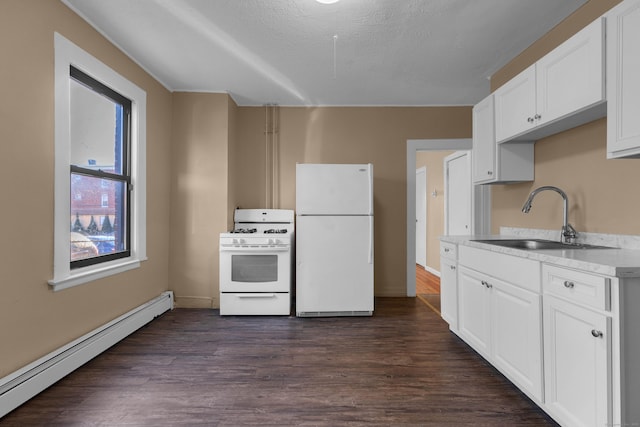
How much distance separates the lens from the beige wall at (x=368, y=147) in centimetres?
420

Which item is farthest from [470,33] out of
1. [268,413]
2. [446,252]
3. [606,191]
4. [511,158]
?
[268,413]

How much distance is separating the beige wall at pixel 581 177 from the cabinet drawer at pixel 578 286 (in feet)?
2.19

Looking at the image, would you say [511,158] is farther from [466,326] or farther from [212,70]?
[212,70]

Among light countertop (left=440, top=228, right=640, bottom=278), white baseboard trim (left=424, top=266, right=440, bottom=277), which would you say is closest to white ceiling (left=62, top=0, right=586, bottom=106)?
light countertop (left=440, top=228, right=640, bottom=278)

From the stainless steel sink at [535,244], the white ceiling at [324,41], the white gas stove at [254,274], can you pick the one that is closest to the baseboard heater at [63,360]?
the white gas stove at [254,274]

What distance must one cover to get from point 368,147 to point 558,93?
237 cm

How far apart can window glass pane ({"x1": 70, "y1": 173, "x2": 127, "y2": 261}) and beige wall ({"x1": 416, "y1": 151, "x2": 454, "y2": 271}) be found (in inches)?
181

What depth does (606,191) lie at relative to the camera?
2.02 meters

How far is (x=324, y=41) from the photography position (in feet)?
8.68

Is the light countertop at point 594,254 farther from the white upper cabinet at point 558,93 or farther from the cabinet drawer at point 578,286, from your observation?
the white upper cabinet at point 558,93

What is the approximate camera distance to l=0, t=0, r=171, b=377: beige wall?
179cm

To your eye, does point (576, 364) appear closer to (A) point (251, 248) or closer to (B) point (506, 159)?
(B) point (506, 159)


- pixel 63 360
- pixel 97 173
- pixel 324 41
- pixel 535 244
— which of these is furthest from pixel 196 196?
pixel 535 244

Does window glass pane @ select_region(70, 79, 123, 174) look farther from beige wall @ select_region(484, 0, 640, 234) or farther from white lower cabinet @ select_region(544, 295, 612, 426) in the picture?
beige wall @ select_region(484, 0, 640, 234)
